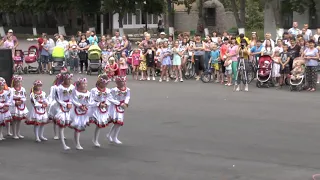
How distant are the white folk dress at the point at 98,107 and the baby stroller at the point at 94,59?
45.9ft

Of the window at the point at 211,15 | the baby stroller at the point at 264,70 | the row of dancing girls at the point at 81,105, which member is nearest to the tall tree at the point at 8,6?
the window at the point at 211,15

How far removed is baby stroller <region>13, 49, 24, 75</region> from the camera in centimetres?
2558

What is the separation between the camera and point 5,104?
1174cm

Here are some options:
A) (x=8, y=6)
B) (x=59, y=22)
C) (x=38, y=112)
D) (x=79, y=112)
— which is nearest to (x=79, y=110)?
(x=79, y=112)

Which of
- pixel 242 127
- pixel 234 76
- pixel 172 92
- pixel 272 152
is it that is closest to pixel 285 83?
pixel 234 76

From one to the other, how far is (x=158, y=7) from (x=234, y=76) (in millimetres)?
33234

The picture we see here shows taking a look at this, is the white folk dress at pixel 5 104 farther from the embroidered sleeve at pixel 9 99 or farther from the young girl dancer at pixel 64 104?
the young girl dancer at pixel 64 104

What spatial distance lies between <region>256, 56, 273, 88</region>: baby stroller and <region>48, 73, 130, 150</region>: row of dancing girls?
10.1m

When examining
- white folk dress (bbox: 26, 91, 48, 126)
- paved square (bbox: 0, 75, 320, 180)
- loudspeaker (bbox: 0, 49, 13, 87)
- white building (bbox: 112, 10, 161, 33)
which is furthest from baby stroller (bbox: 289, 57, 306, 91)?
white building (bbox: 112, 10, 161, 33)

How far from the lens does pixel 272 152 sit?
1065cm

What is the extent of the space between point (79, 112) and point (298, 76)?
35.4ft

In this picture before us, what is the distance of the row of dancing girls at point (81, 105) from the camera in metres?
11.1

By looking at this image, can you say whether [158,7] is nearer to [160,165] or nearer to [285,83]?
[285,83]

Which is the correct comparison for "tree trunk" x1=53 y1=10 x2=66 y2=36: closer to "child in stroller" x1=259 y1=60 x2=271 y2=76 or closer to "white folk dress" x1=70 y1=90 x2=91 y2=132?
"child in stroller" x1=259 y1=60 x2=271 y2=76
